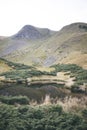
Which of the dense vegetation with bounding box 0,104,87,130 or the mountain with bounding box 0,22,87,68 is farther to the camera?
the mountain with bounding box 0,22,87,68

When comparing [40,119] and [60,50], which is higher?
[60,50]

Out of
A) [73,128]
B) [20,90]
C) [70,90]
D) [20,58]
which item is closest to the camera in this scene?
[73,128]

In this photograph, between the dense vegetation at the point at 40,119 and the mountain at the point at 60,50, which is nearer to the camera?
the dense vegetation at the point at 40,119

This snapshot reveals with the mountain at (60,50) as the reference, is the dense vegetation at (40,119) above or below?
below

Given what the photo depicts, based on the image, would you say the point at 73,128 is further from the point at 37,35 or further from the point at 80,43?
the point at 37,35

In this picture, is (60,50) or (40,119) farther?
(60,50)

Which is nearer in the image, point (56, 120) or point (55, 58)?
point (56, 120)

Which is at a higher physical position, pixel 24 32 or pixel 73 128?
pixel 24 32

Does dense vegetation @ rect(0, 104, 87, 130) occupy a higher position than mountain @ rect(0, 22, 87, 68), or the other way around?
mountain @ rect(0, 22, 87, 68)

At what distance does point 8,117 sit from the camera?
21.3 m

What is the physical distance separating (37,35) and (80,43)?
89.0 m

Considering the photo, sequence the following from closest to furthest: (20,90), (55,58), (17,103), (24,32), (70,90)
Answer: (17,103)
(20,90)
(70,90)
(55,58)
(24,32)

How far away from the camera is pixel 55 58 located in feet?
352

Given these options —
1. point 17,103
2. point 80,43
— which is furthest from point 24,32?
point 17,103
